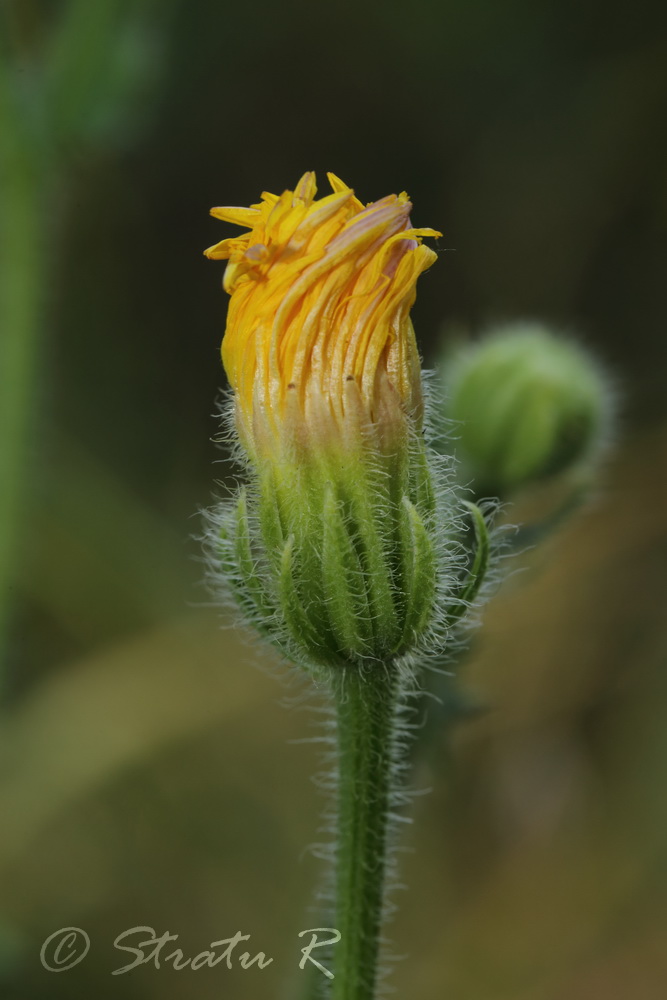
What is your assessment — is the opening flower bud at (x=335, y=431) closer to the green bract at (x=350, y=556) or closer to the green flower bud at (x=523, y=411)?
the green bract at (x=350, y=556)

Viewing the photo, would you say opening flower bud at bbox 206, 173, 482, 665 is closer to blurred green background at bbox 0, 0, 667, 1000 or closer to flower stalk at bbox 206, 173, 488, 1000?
flower stalk at bbox 206, 173, 488, 1000

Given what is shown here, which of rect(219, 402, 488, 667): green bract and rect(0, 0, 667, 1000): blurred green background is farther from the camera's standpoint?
rect(0, 0, 667, 1000): blurred green background

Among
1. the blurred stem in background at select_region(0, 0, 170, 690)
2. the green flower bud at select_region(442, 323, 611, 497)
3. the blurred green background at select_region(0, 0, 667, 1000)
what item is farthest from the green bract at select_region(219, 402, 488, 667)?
the blurred stem in background at select_region(0, 0, 170, 690)

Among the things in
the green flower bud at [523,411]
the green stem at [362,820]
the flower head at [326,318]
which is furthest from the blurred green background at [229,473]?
the flower head at [326,318]

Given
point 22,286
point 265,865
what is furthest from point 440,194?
point 265,865

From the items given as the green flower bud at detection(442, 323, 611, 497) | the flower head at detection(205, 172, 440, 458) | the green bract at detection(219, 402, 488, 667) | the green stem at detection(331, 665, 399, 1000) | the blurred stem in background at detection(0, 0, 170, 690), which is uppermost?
the blurred stem in background at detection(0, 0, 170, 690)

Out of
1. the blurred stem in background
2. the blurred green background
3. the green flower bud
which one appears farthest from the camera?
the blurred green background

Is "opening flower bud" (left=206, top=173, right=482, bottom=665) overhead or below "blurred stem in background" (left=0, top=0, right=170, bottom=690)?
below
